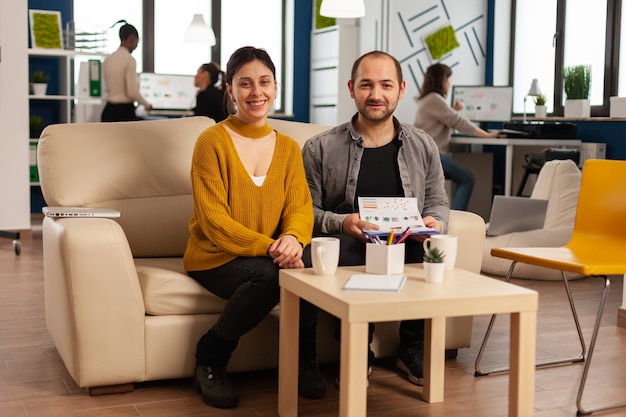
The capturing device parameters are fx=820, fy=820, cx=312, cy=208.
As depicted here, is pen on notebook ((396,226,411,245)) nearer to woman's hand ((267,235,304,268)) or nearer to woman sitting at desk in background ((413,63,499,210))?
woman's hand ((267,235,304,268))

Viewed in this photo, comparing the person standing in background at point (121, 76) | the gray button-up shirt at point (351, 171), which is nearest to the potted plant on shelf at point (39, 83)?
the person standing in background at point (121, 76)

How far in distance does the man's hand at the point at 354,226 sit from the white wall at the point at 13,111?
12.4ft

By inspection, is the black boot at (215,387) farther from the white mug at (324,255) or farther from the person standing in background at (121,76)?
the person standing in background at (121,76)

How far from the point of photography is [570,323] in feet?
11.5

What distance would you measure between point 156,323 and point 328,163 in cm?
76

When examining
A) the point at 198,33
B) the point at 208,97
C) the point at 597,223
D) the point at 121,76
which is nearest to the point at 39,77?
the point at 121,76

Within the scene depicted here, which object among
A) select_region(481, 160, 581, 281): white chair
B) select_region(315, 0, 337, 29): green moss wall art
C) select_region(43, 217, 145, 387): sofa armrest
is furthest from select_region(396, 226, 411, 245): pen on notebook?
select_region(315, 0, 337, 29): green moss wall art

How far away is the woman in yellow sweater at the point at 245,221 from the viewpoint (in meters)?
2.33

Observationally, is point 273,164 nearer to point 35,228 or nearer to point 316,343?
point 316,343

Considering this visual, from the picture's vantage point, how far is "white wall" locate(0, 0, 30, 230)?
5586mm

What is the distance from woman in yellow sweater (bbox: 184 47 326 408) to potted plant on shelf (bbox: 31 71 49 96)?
4.33 meters

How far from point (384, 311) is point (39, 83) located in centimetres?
534

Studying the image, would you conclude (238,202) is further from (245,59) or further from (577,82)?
(577,82)

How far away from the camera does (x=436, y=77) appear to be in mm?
6242
